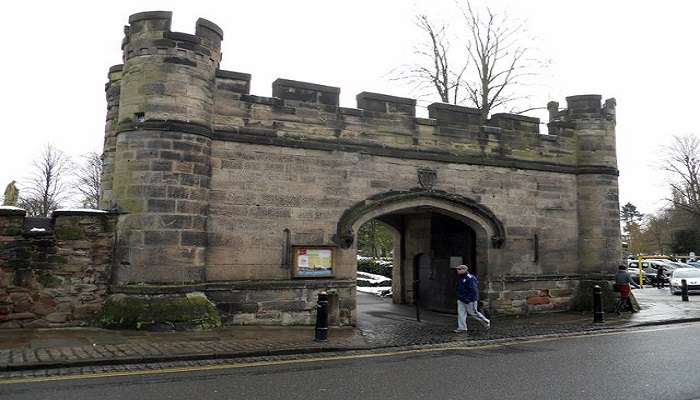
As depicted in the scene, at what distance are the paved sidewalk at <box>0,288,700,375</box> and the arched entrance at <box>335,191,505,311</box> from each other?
140 centimetres

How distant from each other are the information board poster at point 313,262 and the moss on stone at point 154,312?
7.25ft

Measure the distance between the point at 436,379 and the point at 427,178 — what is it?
23.1 feet

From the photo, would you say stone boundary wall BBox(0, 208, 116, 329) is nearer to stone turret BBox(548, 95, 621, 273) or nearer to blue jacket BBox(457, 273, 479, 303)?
blue jacket BBox(457, 273, 479, 303)

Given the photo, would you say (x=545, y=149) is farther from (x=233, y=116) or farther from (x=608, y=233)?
(x=233, y=116)

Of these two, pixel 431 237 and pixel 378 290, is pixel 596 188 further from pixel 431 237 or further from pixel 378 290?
pixel 378 290

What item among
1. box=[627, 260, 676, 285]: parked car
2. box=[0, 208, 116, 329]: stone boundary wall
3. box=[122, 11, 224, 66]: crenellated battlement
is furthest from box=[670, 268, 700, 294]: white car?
box=[0, 208, 116, 329]: stone boundary wall

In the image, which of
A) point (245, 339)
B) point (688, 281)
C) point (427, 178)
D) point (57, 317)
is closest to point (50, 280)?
point (57, 317)

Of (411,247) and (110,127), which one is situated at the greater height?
(110,127)

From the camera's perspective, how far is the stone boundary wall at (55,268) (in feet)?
31.4

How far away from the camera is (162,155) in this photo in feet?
33.8

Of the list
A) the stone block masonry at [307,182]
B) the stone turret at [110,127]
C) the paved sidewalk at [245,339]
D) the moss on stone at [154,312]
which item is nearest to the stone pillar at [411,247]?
the stone block masonry at [307,182]

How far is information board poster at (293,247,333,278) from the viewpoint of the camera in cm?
1147

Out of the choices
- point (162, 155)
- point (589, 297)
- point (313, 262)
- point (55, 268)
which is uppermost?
point (162, 155)

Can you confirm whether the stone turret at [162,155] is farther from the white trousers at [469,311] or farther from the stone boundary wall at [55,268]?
the white trousers at [469,311]
